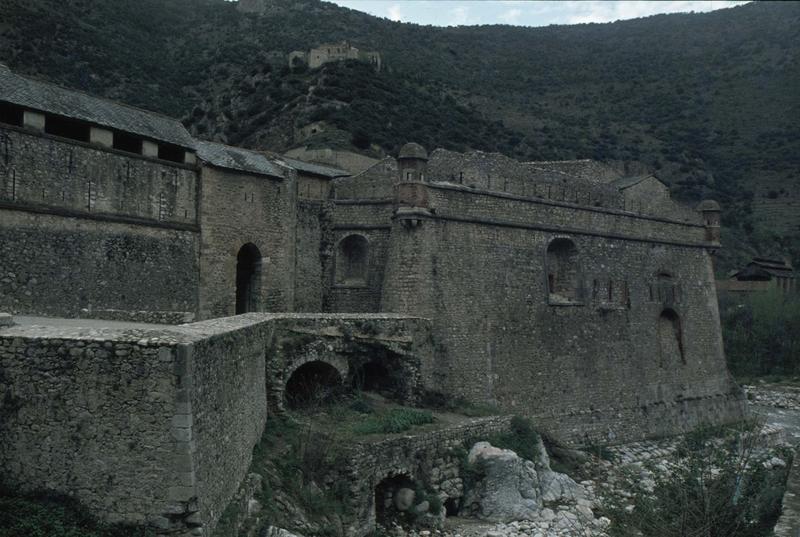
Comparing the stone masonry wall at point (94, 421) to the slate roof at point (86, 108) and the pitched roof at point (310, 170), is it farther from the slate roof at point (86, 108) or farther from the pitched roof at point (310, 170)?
the pitched roof at point (310, 170)

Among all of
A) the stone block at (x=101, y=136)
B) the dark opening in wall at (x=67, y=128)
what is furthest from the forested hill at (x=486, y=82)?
the dark opening in wall at (x=67, y=128)

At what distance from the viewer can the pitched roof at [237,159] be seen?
63.6 feet

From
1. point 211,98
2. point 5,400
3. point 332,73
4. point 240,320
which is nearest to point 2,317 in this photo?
point 5,400

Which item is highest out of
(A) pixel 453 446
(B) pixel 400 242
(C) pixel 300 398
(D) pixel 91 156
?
(D) pixel 91 156

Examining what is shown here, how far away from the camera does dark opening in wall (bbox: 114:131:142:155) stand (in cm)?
1745

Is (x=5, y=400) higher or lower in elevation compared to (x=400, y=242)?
lower

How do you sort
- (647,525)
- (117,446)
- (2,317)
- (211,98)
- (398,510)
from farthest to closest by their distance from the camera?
(211,98)
(398,510)
(647,525)
(2,317)
(117,446)

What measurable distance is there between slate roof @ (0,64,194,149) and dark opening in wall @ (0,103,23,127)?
20cm

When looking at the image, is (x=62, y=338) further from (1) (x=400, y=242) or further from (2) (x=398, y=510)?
(1) (x=400, y=242)

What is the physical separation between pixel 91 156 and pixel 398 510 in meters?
Answer: 10.3

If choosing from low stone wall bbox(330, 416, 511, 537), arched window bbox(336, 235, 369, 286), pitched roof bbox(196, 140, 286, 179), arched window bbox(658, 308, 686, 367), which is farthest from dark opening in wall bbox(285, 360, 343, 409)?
arched window bbox(658, 308, 686, 367)

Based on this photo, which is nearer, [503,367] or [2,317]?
[2,317]

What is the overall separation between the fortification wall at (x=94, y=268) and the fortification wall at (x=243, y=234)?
1.88ft

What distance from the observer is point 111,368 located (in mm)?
7988
